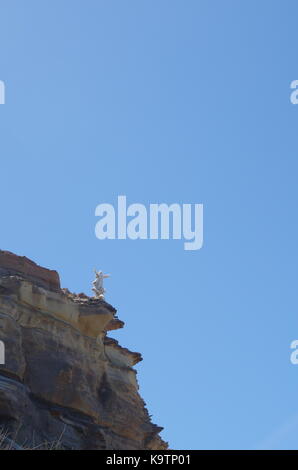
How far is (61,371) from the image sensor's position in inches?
1494

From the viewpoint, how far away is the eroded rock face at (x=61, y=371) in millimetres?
35156

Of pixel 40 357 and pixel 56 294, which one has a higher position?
pixel 56 294

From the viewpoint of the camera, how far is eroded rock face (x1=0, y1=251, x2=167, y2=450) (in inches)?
1384
